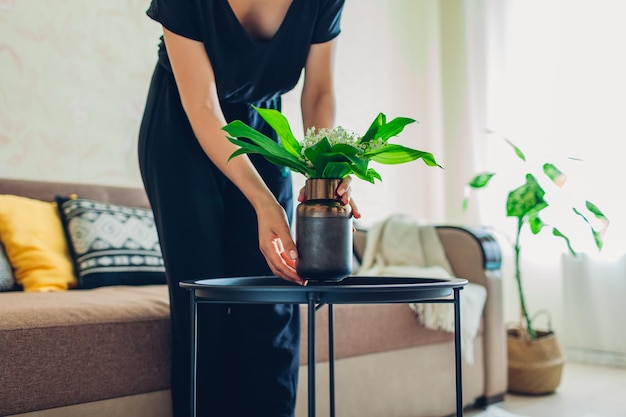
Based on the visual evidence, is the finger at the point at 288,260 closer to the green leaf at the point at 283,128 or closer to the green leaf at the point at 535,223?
the green leaf at the point at 283,128

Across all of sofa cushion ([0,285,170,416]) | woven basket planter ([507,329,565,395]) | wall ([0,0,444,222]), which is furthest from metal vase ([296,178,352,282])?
woven basket planter ([507,329,565,395])

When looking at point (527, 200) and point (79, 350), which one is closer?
point (79, 350)

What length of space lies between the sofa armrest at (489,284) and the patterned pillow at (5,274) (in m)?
1.45

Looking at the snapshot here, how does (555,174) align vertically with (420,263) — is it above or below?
above

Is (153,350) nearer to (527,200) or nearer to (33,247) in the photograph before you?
(33,247)

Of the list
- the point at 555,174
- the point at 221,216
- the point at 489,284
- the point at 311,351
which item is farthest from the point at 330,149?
the point at 555,174

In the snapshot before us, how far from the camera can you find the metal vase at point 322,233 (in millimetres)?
865

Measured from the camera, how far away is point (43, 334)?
1.18 meters

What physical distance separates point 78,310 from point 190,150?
1.36ft

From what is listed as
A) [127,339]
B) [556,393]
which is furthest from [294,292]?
[556,393]

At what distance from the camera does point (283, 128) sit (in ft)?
2.93

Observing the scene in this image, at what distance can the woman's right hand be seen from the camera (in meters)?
0.89

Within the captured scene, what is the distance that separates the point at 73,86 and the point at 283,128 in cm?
152

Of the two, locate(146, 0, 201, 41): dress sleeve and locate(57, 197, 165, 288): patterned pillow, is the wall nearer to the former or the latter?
locate(57, 197, 165, 288): patterned pillow
